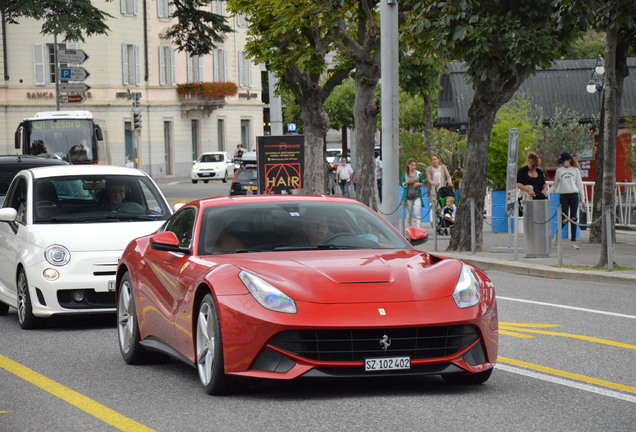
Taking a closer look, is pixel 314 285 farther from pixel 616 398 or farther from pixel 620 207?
pixel 620 207

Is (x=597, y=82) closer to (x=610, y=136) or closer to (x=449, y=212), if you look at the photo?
(x=449, y=212)

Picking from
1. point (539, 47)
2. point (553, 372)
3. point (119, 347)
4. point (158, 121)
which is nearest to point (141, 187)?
point (119, 347)

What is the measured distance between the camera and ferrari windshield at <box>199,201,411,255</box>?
9172 mm

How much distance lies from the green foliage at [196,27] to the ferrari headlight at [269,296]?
123ft

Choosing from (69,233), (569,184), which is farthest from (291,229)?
(569,184)

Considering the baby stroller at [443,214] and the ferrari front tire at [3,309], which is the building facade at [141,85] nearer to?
the baby stroller at [443,214]

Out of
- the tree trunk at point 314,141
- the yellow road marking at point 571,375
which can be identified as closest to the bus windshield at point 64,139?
the tree trunk at point 314,141

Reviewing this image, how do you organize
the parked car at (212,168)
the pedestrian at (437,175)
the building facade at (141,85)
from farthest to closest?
the building facade at (141,85)
the parked car at (212,168)
the pedestrian at (437,175)

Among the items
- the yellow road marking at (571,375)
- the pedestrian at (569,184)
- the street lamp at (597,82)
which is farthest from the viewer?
the street lamp at (597,82)

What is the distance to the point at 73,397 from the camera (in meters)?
8.47

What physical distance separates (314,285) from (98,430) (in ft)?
5.28

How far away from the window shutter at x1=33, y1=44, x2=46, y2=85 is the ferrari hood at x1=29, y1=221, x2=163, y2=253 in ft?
205

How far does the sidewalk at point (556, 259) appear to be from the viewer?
18.5 meters

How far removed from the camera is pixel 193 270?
28.8 feet
